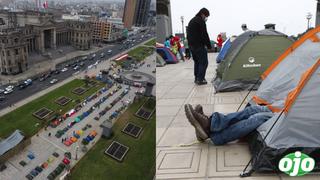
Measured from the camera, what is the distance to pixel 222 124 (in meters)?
2.77

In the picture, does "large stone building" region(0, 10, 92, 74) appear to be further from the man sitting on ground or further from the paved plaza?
the man sitting on ground

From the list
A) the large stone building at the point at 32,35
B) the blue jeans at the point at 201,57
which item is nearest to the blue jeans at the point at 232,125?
the large stone building at the point at 32,35

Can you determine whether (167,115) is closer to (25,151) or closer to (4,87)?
(4,87)

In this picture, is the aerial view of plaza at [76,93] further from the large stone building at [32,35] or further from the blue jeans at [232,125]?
the blue jeans at [232,125]

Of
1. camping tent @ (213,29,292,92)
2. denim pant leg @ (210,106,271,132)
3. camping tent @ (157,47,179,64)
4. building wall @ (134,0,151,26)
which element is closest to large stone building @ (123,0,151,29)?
building wall @ (134,0,151,26)

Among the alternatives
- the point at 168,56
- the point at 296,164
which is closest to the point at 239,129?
the point at 296,164

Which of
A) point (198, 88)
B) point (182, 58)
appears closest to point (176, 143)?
point (198, 88)

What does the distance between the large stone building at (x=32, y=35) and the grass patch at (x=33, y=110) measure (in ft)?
1.02

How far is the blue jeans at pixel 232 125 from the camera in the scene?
275 cm

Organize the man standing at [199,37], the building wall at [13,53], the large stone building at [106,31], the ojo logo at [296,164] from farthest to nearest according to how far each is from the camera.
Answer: the man standing at [199,37] → the large stone building at [106,31] → the building wall at [13,53] → the ojo logo at [296,164]

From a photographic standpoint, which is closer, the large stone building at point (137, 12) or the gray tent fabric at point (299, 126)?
the large stone building at point (137, 12)

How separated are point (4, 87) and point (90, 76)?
0.74m

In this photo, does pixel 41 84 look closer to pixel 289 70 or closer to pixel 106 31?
pixel 106 31

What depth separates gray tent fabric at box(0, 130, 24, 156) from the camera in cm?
183
